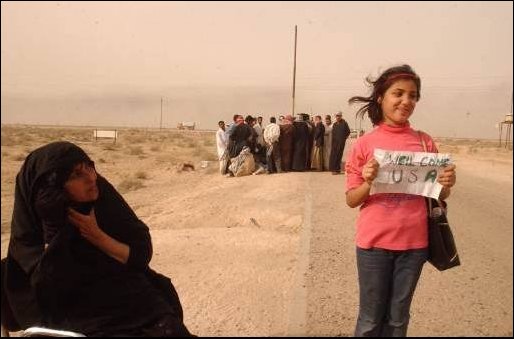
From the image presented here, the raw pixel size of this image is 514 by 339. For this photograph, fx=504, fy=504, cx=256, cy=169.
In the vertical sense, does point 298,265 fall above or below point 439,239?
below

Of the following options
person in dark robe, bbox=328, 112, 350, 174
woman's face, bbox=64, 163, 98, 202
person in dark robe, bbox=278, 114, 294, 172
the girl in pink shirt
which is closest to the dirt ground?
the girl in pink shirt

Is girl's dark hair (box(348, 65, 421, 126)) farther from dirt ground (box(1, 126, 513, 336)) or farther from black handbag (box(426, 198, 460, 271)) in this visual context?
dirt ground (box(1, 126, 513, 336))

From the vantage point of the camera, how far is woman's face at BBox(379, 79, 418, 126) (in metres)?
2.30

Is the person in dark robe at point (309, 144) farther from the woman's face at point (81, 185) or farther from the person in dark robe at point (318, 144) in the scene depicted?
the woman's face at point (81, 185)

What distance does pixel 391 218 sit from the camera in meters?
2.29

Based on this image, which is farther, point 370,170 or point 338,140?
point 338,140

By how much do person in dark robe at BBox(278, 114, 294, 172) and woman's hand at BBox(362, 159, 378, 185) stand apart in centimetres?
1213

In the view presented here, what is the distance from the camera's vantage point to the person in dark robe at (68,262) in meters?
2.19

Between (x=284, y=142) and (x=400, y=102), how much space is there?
12.0 meters

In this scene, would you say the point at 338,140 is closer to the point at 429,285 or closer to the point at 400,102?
the point at 429,285

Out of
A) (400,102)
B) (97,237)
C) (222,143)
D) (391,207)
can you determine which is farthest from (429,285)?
(222,143)

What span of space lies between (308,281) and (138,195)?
10.6 metres

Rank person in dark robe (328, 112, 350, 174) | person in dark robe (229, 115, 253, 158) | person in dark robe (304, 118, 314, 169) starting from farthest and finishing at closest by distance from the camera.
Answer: person in dark robe (304, 118, 314, 169)
person in dark robe (229, 115, 253, 158)
person in dark robe (328, 112, 350, 174)

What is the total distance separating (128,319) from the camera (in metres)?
2.28
